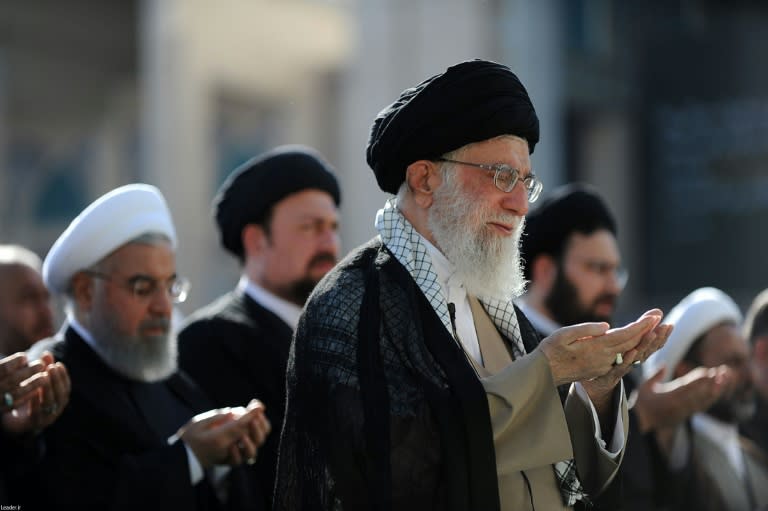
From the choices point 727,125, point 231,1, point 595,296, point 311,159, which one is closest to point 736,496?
point 595,296

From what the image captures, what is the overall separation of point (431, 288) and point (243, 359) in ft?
5.52

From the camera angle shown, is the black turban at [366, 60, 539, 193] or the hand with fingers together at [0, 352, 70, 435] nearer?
the black turban at [366, 60, 539, 193]

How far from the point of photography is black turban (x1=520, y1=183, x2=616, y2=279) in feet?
18.3

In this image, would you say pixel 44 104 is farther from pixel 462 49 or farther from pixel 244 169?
pixel 244 169

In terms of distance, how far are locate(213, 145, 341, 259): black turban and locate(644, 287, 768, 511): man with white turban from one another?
1682 millimetres

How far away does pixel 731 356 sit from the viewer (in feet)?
18.5

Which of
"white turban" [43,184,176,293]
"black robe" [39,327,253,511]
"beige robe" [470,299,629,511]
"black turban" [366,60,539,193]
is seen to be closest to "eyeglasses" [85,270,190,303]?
"white turban" [43,184,176,293]

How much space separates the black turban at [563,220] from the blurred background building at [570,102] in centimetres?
802

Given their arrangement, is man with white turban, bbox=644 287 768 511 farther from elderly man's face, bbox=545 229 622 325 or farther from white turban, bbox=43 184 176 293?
white turban, bbox=43 184 176 293

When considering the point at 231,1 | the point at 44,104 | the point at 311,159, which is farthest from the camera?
the point at 44,104

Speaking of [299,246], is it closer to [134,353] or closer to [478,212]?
[134,353]

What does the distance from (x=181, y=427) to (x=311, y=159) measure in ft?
4.44

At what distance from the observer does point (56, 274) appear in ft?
15.0

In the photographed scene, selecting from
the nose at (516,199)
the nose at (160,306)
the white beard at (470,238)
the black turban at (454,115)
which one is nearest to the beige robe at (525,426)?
the white beard at (470,238)
